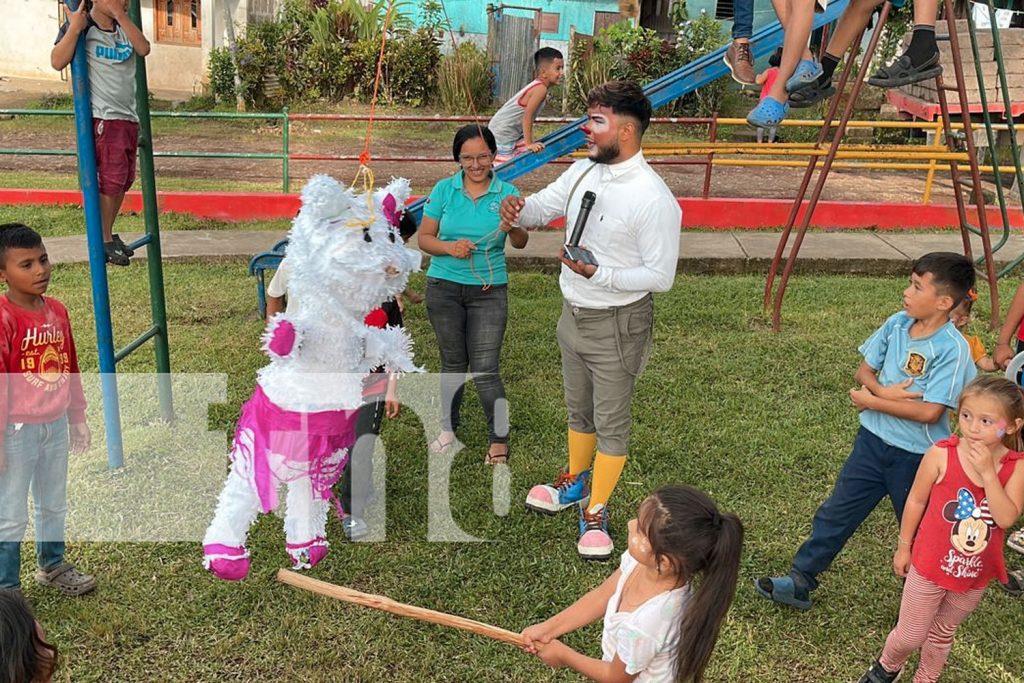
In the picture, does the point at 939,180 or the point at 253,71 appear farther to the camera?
the point at 253,71

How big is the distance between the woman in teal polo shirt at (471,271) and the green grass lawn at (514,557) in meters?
0.31

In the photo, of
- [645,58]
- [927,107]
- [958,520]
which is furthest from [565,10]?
[958,520]

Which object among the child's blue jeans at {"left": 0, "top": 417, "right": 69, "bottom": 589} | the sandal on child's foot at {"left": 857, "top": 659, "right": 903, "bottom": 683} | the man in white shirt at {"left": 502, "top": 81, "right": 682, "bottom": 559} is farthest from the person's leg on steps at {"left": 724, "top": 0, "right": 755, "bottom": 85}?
the child's blue jeans at {"left": 0, "top": 417, "right": 69, "bottom": 589}

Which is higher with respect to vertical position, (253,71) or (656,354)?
(253,71)

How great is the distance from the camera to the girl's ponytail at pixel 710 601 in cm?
219

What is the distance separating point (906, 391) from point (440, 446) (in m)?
2.23

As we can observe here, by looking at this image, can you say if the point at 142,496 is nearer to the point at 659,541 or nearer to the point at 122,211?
the point at 659,541

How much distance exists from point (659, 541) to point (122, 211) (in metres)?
8.18

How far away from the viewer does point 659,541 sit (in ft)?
7.22

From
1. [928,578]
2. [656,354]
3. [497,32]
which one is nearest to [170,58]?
[497,32]

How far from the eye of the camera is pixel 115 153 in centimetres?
432

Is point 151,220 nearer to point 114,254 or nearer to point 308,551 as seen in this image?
point 114,254

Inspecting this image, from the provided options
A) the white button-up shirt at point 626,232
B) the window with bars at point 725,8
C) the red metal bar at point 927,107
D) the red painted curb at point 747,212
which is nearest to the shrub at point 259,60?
the red painted curb at point 747,212

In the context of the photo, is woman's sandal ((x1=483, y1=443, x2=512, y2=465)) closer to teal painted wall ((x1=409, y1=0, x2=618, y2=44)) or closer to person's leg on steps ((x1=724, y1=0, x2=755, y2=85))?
person's leg on steps ((x1=724, y1=0, x2=755, y2=85))
